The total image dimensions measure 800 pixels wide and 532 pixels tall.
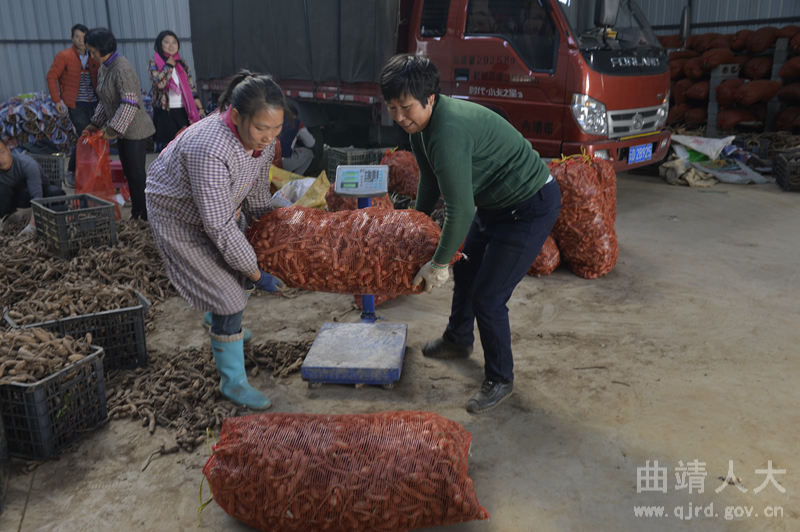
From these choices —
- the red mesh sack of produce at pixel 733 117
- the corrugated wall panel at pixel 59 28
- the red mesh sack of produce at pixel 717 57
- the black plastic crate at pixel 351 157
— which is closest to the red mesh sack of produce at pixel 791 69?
the red mesh sack of produce at pixel 733 117

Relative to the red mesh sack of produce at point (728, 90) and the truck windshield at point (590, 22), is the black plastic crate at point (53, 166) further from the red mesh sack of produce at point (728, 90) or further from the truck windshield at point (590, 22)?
the red mesh sack of produce at point (728, 90)

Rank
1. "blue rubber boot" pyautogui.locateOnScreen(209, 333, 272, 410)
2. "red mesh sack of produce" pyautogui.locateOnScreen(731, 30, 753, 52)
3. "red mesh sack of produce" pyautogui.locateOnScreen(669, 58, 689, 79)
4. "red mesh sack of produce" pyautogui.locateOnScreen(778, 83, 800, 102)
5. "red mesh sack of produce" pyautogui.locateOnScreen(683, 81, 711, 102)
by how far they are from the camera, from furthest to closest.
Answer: "red mesh sack of produce" pyautogui.locateOnScreen(669, 58, 689, 79), "red mesh sack of produce" pyautogui.locateOnScreen(683, 81, 711, 102), "red mesh sack of produce" pyautogui.locateOnScreen(731, 30, 753, 52), "red mesh sack of produce" pyautogui.locateOnScreen(778, 83, 800, 102), "blue rubber boot" pyautogui.locateOnScreen(209, 333, 272, 410)

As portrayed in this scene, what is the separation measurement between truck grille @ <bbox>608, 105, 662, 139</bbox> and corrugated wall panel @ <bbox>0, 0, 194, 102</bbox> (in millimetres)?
11547

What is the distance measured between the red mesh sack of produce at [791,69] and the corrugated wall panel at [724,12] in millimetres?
2202

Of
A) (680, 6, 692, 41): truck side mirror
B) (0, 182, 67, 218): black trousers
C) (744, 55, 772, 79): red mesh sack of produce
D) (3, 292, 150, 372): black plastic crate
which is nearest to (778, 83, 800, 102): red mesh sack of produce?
(744, 55, 772, 79): red mesh sack of produce

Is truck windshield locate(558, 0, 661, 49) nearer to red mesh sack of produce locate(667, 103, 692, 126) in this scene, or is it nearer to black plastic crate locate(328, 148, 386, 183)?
black plastic crate locate(328, 148, 386, 183)

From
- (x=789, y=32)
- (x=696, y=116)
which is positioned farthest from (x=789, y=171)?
(x=789, y=32)

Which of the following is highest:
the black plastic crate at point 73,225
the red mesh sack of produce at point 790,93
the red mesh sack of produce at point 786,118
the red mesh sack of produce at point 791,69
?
the red mesh sack of produce at point 791,69

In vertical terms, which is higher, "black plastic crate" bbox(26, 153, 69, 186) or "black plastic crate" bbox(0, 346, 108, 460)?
"black plastic crate" bbox(26, 153, 69, 186)

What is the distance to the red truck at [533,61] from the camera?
18.5 ft

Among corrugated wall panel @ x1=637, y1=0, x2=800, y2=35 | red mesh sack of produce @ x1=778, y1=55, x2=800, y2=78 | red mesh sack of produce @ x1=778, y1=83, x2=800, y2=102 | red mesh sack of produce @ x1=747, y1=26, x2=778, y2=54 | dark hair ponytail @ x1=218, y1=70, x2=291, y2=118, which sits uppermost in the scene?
corrugated wall panel @ x1=637, y1=0, x2=800, y2=35

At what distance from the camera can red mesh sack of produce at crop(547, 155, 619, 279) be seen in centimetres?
458

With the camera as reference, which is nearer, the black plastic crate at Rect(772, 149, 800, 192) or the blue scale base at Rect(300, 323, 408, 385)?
the blue scale base at Rect(300, 323, 408, 385)

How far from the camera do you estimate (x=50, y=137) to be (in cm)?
1115
